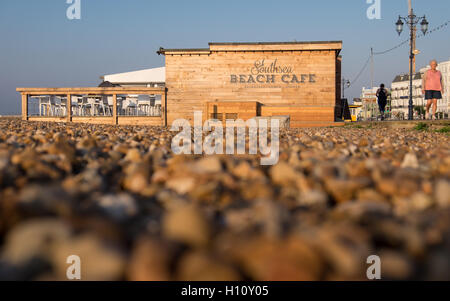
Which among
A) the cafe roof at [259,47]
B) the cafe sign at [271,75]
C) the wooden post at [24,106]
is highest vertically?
the cafe roof at [259,47]

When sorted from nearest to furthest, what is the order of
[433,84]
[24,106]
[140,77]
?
[433,84], [24,106], [140,77]

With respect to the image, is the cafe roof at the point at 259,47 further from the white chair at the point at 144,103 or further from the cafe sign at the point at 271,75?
the white chair at the point at 144,103

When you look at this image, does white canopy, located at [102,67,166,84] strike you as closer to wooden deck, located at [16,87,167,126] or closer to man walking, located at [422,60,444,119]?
wooden deck, located at [16,87,167,126]

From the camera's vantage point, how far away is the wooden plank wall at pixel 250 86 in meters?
14.5

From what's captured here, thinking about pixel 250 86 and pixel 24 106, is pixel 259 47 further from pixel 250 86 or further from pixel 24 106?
pixel 24 106

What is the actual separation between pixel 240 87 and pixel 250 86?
1.40ft

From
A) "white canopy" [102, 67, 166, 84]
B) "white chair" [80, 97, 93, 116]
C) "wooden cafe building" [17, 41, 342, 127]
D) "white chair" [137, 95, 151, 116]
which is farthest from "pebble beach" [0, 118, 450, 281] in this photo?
"white canopy" [102, 67, 166, 84]

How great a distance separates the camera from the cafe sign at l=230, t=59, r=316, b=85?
14594mm

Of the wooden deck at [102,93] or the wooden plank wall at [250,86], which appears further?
the wooden plank wall at [250,86]

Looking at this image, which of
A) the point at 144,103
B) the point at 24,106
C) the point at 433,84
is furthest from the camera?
the point at 144,103

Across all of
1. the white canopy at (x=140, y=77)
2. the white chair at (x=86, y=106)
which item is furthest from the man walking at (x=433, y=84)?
the white canopy at (x=140, y=77)

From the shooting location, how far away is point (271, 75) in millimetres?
14727

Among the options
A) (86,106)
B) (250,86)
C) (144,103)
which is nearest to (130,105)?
(144,103)
